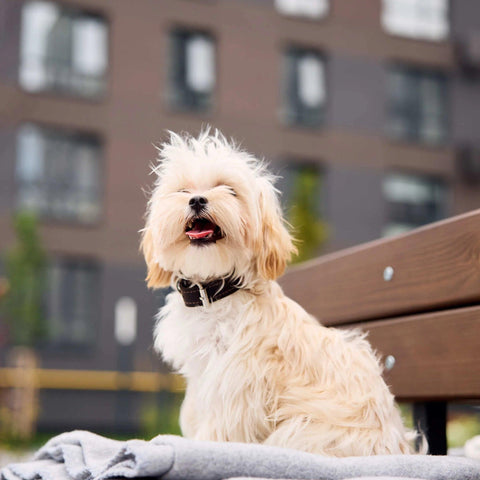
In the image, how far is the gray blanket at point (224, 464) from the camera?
1.62 meters

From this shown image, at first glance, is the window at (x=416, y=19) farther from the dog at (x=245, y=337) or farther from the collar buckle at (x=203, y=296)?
the collar buckle at (x=203, y=296)

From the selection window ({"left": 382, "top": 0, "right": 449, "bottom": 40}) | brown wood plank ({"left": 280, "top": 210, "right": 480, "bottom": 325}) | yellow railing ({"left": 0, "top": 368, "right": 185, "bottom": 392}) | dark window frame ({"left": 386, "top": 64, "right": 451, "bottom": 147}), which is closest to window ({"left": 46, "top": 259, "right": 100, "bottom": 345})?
yellow railing ({"left": 0, "top": 368, "right": 185, "bottom": 392})

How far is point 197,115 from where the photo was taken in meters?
18.0

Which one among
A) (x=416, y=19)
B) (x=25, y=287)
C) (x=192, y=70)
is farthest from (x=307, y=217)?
(x=416, y=19)

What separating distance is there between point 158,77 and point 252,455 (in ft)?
54.8

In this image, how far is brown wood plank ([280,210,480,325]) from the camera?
228 centimetres

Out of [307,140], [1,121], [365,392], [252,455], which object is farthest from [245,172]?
[307,140]

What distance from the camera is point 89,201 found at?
17.2 metres

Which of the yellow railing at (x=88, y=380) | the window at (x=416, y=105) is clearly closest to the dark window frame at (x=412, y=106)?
the window at (x=416, y=105)

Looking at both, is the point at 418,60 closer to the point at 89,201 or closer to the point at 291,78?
the point at 291,78

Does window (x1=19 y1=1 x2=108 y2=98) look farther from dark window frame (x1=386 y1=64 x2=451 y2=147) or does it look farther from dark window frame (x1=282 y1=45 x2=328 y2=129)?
dark window frame (x1=386 y1=64 x2=451 y2=147)

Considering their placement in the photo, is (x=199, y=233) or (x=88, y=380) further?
(x=88, y=380)

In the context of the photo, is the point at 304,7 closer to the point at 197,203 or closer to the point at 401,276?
the point at 401,276

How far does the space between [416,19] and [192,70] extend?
21.2ft
